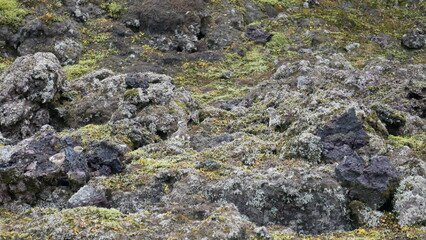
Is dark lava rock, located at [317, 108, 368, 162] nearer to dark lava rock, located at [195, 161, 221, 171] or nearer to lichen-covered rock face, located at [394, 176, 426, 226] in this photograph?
lichen-covered rock face, located at [394, 176, 426, 226]

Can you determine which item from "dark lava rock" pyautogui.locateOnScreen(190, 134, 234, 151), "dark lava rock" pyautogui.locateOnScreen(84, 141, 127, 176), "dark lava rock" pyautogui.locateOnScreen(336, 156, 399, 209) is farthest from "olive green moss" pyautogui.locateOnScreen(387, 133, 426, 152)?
"dark lava rock" pyautogui.locateOnScreen(84, 141, 127, 176)

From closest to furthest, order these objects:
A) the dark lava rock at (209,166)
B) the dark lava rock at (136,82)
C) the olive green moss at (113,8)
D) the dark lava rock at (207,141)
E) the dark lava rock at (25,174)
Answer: the dark lava rock at (25,174) < the dark lava rock at (209,166) < the dark lava rock at (207,141) < the dark lava rock at (136,82) < the olive green moss at (113,8)

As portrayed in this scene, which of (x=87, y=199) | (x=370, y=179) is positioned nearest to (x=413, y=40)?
(x=370, y=179)

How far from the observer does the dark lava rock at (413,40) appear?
30.6 meters

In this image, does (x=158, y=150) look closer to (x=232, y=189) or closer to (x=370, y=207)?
(x=232, y=189)

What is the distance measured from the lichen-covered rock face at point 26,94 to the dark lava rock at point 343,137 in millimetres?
10811

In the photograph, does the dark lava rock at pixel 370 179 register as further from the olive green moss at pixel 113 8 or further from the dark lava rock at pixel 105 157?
the olive green moss at pixel 113 8

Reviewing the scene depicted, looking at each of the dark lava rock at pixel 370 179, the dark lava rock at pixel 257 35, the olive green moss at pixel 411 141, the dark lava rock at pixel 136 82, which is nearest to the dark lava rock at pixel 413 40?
the dark lava rock at pixel 257 35

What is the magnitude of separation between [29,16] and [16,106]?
1451 centimetres

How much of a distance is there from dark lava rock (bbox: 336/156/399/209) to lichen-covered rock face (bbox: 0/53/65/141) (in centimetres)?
1189

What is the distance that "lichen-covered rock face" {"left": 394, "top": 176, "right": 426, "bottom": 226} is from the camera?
28.1 feet

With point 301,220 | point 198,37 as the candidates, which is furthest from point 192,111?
point 198,37

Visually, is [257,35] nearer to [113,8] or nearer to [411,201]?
[113,8]

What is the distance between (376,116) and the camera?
1370cm
